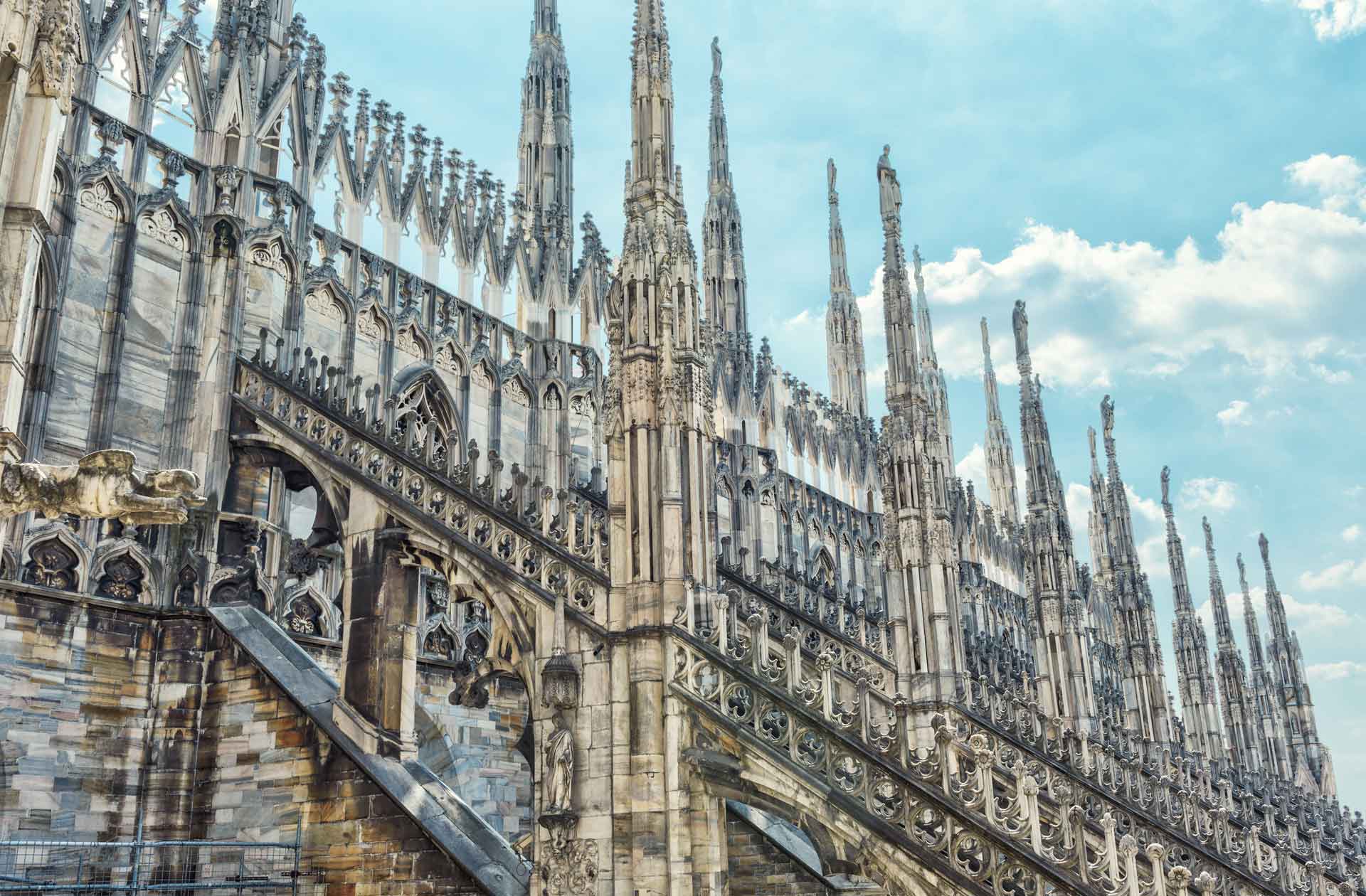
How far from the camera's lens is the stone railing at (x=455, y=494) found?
12.8 m

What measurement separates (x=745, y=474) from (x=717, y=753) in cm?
1722

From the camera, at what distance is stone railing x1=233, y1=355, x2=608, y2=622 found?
504 inches

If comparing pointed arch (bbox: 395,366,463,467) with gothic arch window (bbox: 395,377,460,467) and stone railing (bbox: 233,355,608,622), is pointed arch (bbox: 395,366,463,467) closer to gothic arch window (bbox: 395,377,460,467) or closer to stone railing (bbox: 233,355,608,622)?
gothic arch window (bbox: 395,377,460,467)

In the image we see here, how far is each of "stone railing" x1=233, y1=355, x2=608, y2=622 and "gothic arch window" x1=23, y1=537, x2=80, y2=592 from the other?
9.21 ft

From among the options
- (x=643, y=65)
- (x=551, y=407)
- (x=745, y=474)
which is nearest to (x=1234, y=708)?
(x=745, y=474)

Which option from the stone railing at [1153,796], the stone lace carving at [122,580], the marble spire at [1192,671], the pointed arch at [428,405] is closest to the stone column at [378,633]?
the stone lace carving at [122,580]

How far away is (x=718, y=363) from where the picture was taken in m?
29.4

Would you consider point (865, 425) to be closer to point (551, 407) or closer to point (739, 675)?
point (551, 407)

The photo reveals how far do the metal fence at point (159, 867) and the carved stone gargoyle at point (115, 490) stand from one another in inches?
310

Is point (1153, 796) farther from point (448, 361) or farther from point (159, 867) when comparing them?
point (159, 867)

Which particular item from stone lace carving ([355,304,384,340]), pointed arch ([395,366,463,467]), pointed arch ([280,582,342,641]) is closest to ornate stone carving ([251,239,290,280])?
stone lace carving ([355,304,384,340])

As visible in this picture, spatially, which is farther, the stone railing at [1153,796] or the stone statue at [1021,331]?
the stone statue at [1021,331]

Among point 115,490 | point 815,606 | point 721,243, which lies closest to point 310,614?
point 815,606

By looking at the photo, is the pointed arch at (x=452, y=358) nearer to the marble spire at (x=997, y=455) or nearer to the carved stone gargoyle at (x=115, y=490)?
the carved stone gargoyle at (x=115, y=490)
